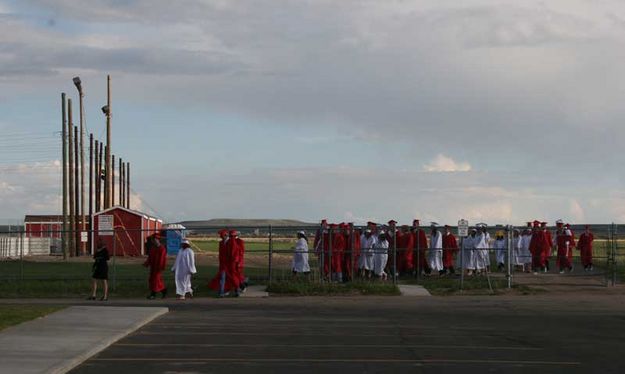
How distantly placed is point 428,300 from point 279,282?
16.8 feet

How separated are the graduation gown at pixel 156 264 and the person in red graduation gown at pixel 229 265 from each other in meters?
1.64

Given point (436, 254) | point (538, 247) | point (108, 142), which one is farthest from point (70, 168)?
point (538, 247)

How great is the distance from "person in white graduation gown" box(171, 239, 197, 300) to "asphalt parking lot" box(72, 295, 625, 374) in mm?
2041

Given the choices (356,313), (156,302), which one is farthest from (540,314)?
(156,302)

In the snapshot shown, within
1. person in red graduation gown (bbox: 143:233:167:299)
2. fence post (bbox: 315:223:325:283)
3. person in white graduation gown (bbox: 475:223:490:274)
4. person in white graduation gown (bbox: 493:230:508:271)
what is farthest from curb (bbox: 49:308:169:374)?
person in white graduation gown (bbox: 493:230:508:271)

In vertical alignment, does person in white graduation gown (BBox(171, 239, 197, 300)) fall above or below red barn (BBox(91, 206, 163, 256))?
below

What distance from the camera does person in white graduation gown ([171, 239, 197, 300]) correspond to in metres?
27.9

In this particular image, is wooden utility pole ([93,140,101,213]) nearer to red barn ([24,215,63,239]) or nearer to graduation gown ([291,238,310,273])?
red barn ([24,215,63,239])

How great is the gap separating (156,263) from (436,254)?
12557 mm

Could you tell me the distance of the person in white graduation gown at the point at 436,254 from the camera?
118ft

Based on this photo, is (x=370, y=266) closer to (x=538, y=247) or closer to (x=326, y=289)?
(x=326, y=289)

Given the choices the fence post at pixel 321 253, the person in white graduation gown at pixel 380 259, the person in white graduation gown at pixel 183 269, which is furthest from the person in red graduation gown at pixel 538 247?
the person in white graduation gown at pixel 183 269

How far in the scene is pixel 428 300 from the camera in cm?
2728

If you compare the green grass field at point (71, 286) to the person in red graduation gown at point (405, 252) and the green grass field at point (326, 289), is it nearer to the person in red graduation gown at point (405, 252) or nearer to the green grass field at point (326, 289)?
the green grass field at point (326, 289)
